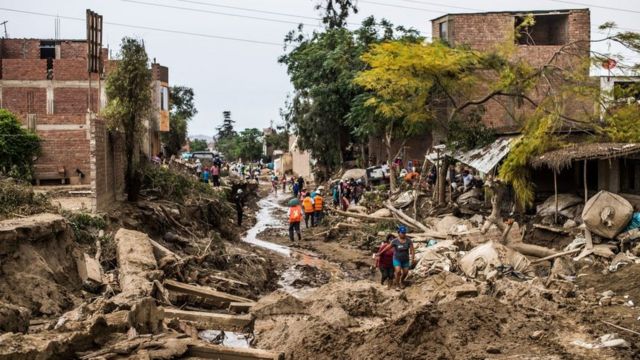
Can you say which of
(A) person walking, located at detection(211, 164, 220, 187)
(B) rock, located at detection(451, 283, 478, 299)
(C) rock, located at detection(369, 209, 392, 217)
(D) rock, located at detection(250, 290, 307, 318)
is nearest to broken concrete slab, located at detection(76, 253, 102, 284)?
(D) rock, located at detection(250, 290, 307, 318)

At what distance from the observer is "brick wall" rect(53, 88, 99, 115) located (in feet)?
115

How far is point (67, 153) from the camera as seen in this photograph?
25156 mm

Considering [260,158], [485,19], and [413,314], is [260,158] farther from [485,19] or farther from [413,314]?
[413,314]

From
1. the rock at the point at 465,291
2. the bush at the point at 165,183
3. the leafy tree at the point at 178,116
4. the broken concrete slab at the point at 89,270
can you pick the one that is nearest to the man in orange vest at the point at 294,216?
the bush at the point at 165,183

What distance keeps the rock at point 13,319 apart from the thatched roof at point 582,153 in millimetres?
14465

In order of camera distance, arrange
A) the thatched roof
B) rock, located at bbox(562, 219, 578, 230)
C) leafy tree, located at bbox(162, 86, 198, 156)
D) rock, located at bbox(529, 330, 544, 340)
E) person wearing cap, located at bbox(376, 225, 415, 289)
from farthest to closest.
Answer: leafy tree, located at bbox(162, 86, 198, 156) < rock, located at bbox(562, 219, 578, 230) < the thatched roof < person wearing cap, located at bbox(376, 225, 415, 289) < rock, located at bbox(529, 330, 544, 340)

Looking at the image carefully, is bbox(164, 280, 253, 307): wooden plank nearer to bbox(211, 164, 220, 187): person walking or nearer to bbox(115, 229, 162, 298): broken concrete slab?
bbox(115, 229, 162, 298): broken concrete slab

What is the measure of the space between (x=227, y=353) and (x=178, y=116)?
55949 millimetres

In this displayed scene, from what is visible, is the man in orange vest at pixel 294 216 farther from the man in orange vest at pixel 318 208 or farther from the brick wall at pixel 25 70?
the brick wall at pixel 25 70

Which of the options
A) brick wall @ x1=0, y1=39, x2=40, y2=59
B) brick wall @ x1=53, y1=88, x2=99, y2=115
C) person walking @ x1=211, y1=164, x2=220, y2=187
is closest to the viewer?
brick wall @ x1=53, y1=88, x2=99, y2=115

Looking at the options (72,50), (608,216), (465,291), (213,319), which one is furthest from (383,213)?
(72,50)

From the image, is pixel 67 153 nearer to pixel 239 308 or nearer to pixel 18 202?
pixel 18 202

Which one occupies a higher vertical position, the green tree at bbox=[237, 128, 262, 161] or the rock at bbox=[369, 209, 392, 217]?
the green tree at bbox=[237, 128, 262, 161]

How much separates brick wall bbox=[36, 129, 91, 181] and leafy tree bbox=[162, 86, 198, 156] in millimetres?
31629
